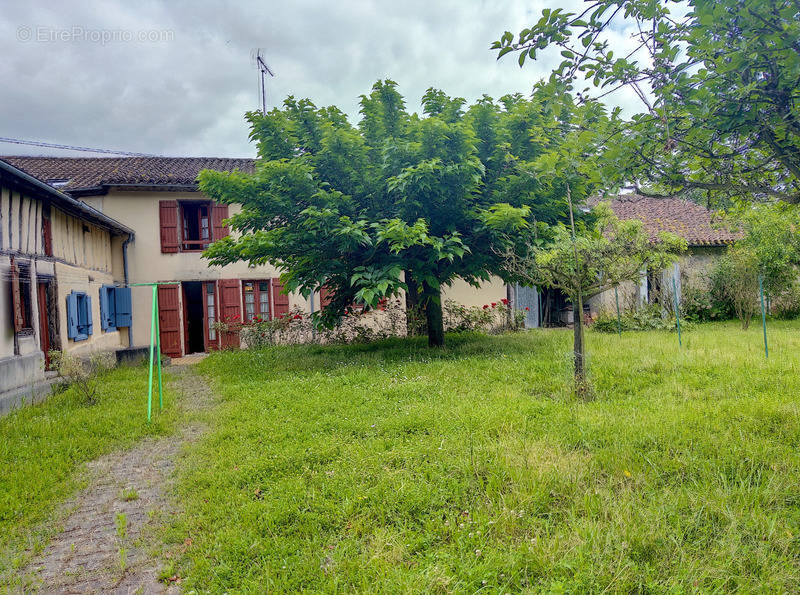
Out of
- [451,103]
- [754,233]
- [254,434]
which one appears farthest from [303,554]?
[754,233]

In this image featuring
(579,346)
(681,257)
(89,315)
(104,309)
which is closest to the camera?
(579,346)

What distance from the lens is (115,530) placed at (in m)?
3.26

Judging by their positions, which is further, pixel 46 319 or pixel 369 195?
pixel 369 195

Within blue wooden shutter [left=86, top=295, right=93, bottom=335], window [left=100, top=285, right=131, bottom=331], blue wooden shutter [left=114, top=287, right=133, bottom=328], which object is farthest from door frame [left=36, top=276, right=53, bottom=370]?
blue wooden shutter [left=114, top=287, right=133, bottom=328]

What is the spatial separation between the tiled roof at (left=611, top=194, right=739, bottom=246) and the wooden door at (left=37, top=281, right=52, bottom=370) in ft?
49.3

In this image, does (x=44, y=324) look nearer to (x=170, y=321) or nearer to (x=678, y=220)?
(x=170, y=321)

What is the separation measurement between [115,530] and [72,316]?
699 centimetres

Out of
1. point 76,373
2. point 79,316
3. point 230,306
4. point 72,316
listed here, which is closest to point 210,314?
point 230,306

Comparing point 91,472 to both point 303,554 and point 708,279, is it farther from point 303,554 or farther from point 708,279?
point 708,279

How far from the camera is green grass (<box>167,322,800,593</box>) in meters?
2.47

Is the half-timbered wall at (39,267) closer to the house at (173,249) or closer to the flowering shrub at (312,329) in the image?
the house at (173,249)

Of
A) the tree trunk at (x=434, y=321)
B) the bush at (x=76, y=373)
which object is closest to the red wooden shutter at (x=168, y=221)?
the bush at (x=76, y=373)

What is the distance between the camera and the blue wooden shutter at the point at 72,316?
8570mm

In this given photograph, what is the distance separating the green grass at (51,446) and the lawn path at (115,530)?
0.50ft
